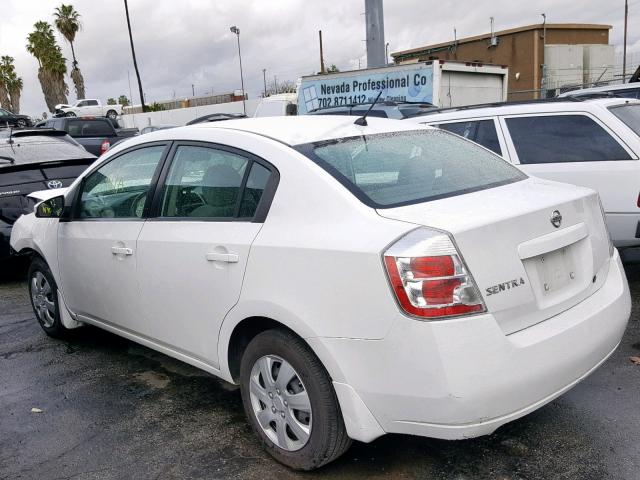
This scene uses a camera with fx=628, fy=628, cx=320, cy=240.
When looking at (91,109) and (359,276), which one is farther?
(91,109)

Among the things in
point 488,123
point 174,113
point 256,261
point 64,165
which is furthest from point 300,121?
point 174,113

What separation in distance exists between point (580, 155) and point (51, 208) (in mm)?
4340

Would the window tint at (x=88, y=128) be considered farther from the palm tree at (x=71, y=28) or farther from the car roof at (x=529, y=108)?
the palm tree at (x=71, y=28)

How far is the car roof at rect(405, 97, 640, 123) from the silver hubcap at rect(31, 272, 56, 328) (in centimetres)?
340

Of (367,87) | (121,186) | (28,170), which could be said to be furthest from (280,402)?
(367,87)

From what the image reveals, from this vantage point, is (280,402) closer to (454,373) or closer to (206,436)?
(206,436)

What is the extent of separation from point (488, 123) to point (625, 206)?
1.50 metres

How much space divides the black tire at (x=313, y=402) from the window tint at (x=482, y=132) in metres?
3.79

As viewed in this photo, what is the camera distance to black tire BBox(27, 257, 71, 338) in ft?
15.6

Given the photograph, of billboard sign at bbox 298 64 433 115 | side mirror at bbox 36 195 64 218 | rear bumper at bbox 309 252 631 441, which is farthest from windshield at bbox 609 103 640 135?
billboard sign at bbox 298 64 433 115

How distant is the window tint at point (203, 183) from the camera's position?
3.19 metres

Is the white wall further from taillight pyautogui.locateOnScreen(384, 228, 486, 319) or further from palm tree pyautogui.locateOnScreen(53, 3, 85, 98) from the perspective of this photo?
taillight pyautogui.locateOnScreen(384, 228, 486, 319)

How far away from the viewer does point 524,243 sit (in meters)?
2.60

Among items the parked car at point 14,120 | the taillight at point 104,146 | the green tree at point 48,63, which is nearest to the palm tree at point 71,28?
the green tree at point 48,63
